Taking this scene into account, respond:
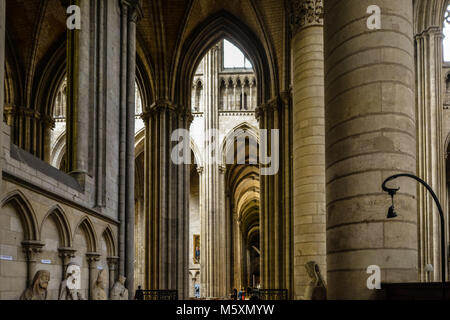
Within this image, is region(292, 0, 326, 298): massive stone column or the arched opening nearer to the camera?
region(292, 0, 326, 298): massive stone column

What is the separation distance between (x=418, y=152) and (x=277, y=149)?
604cm

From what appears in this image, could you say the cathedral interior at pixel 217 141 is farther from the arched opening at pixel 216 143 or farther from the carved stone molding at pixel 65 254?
the arched opening at pixel 216 143

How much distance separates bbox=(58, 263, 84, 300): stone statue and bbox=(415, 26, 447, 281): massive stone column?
37.3 feet

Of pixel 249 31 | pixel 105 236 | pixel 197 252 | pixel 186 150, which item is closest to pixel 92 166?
pixel 105 236

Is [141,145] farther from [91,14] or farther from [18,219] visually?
[18,219]

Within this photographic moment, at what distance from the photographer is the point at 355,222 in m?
6.43

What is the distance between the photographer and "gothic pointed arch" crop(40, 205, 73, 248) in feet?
32.5

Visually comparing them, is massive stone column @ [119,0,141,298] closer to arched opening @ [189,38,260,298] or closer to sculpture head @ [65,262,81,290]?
sculpture head @ [65,262,81,290]

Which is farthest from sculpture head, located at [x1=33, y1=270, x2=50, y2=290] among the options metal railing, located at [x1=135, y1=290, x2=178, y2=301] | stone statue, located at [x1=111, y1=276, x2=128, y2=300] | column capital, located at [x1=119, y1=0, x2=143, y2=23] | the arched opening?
the arched opening

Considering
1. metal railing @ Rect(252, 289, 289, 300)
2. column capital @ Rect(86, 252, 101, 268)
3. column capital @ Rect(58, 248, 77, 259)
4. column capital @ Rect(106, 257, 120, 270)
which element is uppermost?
column capital @ Rect(58, 248, 77, 259)

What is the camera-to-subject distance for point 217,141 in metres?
34.7

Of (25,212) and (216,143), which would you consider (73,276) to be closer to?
(25,212)

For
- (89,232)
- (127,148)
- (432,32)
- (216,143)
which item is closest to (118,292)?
(89,232)

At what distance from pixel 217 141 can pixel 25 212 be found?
26346mm
